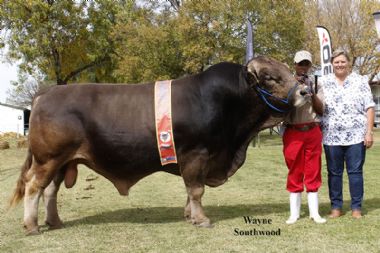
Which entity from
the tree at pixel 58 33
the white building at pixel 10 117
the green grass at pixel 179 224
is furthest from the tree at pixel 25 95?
the green grass at pixel 179 224

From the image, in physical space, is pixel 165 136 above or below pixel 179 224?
above

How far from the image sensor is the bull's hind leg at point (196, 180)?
5.61 m

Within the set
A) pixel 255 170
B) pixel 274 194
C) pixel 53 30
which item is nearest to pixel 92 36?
pixel 53 30

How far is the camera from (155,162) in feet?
18.6

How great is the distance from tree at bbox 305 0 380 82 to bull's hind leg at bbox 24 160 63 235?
2504cm

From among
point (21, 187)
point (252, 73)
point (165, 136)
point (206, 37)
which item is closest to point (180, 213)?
point (165, 136)

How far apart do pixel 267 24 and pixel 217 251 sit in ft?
66.8

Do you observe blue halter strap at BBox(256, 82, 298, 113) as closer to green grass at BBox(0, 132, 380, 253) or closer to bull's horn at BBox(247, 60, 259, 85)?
bull's horn at BBox(247, 60, 259, 85)

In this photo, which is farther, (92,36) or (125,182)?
(92,36)

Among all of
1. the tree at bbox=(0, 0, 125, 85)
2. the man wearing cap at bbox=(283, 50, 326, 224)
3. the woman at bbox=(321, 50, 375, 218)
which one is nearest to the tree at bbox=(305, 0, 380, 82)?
the tree at bbox=(0, 0, 125, 85)

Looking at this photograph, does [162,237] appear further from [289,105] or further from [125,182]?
[289,105]

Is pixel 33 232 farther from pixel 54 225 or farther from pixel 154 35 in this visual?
pixel 154 35

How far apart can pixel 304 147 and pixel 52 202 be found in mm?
3338

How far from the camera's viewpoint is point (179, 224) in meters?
A: 5.87
